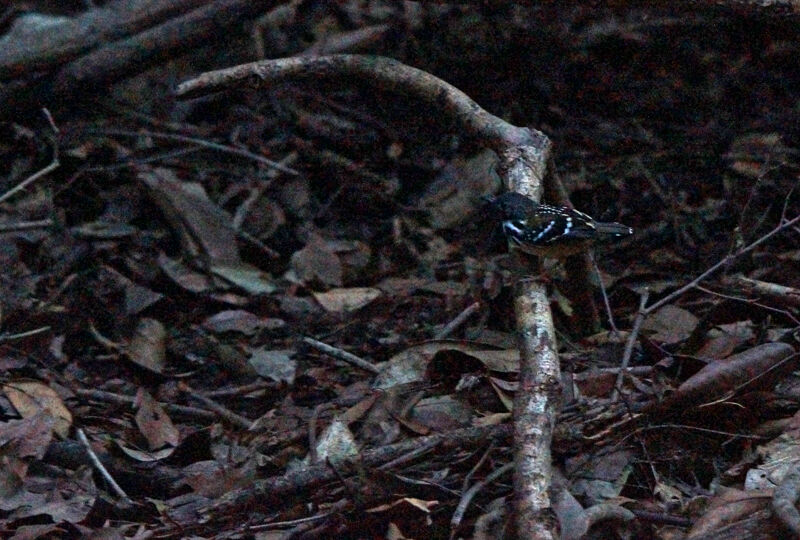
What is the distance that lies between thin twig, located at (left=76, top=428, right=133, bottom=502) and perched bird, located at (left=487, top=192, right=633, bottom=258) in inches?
69.4

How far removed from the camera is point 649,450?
3.91m

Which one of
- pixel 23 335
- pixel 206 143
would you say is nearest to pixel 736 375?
pixel 23 335

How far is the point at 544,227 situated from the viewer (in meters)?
4.39

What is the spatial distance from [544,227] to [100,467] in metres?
1.91

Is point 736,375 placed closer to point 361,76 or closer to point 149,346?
point 361,76

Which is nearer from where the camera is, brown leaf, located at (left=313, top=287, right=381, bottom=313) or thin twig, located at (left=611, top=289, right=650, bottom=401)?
thin twig, located at (left=611, top=289, right=650, bottom=401)

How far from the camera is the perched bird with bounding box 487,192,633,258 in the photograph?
4.36 m

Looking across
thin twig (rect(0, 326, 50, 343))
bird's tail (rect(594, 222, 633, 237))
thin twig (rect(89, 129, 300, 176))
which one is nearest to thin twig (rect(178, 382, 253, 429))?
thin twig (rect(0, 326, 50, 343))

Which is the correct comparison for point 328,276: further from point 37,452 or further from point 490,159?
point 37,452

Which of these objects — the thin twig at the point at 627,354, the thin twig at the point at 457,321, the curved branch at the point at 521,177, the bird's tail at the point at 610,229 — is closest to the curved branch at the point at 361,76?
the curved branch at the point at 521,177

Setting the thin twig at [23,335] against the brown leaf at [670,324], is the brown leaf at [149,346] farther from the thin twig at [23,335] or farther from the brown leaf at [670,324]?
the brown leaf at [670,324]

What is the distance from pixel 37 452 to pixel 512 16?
4.50 m

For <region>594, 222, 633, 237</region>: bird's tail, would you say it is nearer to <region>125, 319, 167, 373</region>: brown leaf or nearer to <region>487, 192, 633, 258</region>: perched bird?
<region>487, 192, 633, 258</region>: perched bird

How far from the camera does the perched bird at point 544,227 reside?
4363 mm
